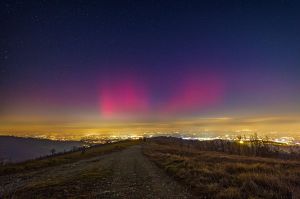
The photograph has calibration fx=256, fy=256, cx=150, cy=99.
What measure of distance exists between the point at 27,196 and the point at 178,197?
9.98m

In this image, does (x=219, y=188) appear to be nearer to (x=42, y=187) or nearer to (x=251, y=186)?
(x=251, y=186)

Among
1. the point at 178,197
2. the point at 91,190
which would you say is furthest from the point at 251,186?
the point at 91,190

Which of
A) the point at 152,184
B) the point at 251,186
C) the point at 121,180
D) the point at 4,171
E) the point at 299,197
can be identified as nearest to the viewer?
the point at 299,197

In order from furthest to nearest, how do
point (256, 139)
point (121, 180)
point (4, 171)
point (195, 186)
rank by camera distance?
point (256, 139) → point (4, 171) → point (121, 180) → point (195, 186)

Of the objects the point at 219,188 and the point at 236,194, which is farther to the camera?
the point at 219,188

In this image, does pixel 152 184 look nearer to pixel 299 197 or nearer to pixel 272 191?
pixel 272 191

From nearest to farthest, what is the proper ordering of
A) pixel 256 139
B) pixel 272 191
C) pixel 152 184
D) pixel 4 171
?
pixel 272 191 → pixel 152 184 → pixel 4 171 → pixel 256 139

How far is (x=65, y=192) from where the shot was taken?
17234 mm

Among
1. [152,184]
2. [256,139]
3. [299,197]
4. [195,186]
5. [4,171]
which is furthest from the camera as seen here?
[256,139]

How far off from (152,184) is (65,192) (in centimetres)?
605

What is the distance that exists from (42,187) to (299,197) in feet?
55.9

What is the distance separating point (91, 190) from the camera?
1755 cm

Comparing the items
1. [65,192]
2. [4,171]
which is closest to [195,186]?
[65,192]

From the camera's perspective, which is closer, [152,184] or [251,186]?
[251,186]
